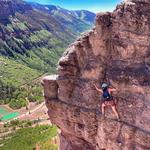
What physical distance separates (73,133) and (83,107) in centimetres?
469

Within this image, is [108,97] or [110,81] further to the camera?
[110,81]

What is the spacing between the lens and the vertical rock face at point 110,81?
35.3m

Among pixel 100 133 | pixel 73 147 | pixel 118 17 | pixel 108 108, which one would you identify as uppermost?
pixel 118 17

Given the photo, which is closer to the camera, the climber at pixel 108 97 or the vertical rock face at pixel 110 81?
the vertical rock face at pixel 110 81

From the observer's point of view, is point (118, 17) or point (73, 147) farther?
point (73, 147)

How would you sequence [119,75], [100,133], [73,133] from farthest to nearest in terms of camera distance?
[73,133]
[100,133]
[119,75]

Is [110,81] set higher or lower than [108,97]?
higher

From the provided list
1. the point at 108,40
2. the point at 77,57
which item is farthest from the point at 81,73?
the point at 108,40

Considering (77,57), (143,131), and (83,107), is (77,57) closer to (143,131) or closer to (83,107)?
(83,107)

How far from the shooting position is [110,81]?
38.0 m

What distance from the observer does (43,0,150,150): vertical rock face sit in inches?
1391

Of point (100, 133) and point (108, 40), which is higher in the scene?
point (108, 40)

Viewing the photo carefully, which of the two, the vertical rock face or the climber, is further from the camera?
the climber

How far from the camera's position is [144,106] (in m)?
35.3
